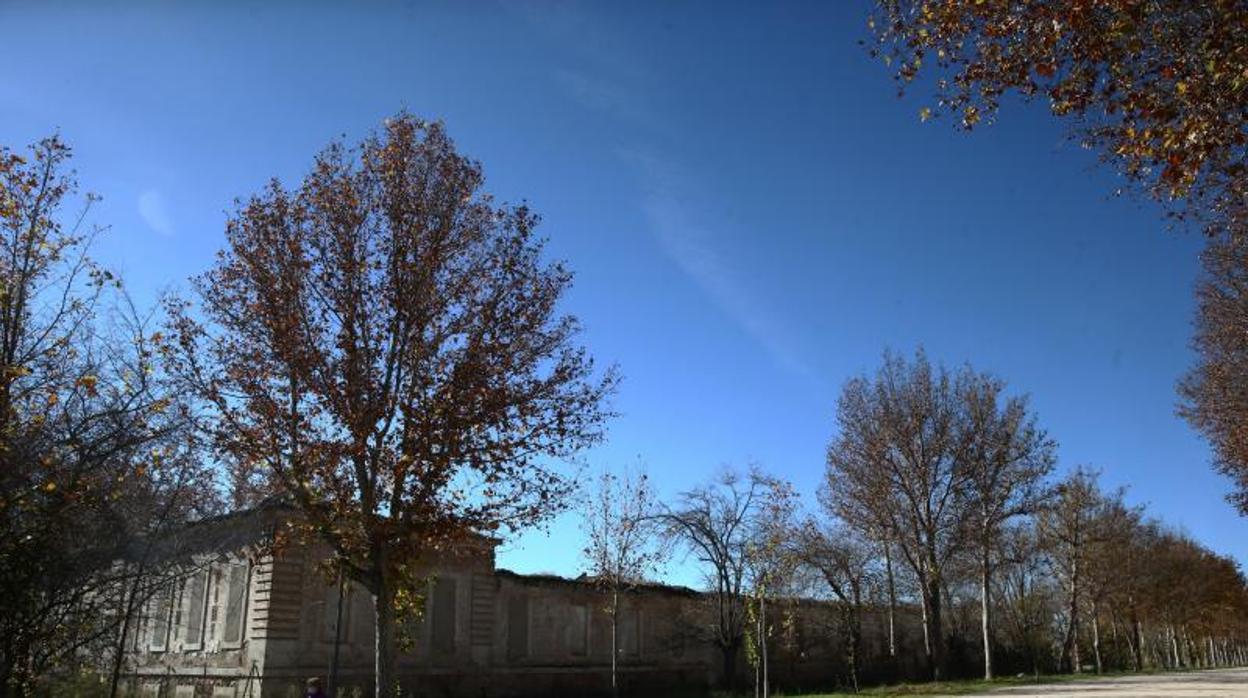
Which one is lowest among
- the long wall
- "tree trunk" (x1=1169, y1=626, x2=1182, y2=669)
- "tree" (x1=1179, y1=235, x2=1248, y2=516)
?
"tree trunk" (x1=1169, y1=626, x2=1182, y2=669)

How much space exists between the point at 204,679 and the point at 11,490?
19183 mm

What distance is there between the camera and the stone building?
85.0 ft

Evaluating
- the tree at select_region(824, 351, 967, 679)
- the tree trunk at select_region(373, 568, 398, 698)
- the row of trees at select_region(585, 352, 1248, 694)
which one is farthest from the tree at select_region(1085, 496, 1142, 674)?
the tree trunk at select_region(373, 568, 398, 698)

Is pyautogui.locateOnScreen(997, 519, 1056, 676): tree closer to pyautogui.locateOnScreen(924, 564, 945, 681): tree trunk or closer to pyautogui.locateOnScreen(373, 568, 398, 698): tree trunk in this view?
pyautogui.locateOnScreen(924, 564, 945, 681): tree trunk

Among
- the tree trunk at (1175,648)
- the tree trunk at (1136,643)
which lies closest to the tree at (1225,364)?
the tree trunk at (1136,643)

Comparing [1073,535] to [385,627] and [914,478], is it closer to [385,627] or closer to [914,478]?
[914,478]

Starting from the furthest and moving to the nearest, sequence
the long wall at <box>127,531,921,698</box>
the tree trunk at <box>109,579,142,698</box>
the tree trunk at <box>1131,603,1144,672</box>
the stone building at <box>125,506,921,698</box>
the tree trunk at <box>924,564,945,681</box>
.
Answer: the tree trunk at <box>1131,603,1144,672</box>
the tree trunk at <box>924,564,945,681</box>
the long wall at <box>127,531,921,698</box>
the stone building at <box>125,506,921,698</box>
the tree trunk at <box>109,579,142,698</box>

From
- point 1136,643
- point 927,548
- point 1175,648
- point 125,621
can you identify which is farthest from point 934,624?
point 1175,648

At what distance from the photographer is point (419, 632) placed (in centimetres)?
3041

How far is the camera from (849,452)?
36.4 metres

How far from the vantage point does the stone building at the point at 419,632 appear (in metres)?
25.9

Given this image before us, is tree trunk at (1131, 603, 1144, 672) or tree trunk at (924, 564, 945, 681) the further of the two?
tree trunk at (1131, 603, 1144, 672)

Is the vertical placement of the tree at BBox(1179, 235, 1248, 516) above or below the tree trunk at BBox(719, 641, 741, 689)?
above

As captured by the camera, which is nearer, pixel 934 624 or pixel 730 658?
pixel 934 624
